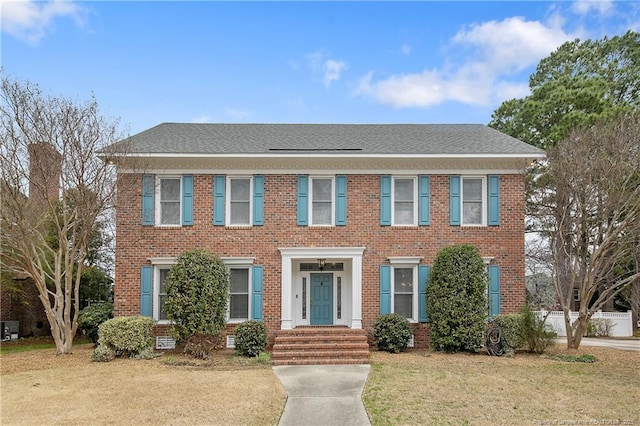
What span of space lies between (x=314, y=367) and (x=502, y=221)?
277 inches

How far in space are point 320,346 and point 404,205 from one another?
4.81m

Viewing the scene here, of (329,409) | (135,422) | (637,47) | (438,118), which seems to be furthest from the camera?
Result: (637,47)

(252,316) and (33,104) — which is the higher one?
(33,104)

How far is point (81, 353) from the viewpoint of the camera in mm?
14430

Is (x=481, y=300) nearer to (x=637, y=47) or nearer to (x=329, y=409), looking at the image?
(x=329, y=409)

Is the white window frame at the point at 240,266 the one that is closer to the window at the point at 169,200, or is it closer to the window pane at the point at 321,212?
the window at the point at 169,200

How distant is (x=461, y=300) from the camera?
13.5 meters

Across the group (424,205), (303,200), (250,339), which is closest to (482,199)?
(424,205)

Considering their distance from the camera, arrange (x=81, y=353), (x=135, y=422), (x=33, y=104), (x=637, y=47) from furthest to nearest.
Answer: (x=637, y=47) → (x=81, y=353) → (x=33, y=104) → (x=135, y=422)

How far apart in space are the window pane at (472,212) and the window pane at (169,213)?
8384mm

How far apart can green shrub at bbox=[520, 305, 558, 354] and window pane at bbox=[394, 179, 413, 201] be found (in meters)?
4.49

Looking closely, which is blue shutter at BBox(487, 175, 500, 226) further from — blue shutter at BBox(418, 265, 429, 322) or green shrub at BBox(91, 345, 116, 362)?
green shrub at BBox(91, 345, 116, 362)

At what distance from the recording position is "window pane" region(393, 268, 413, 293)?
15.1m

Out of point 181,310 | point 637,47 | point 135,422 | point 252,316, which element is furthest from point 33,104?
point 637,47
